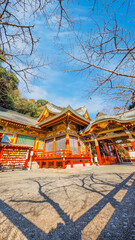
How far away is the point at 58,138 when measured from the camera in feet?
31.3

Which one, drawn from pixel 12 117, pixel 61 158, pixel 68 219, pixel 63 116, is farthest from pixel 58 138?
pixel 68 219

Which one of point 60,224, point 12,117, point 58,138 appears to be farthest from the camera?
point 12,117

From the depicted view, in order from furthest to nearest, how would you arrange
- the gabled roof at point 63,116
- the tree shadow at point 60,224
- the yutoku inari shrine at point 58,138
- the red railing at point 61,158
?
the gabled roof at point 63,116
the yutoku inari shrine at point 58,138
the red railing at point 61,158
the tree shadow at point 60,224

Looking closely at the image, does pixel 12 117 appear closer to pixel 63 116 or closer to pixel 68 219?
pixel 63 116

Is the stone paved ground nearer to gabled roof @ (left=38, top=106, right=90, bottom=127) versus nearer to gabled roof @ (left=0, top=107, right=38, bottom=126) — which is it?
gabled roof @ (left=38, top=106, right=90, bottom=127)

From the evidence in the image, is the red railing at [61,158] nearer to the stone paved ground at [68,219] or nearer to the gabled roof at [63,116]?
the gabled roof at [63,116]

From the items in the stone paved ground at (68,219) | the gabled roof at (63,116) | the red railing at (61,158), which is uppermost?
the gabled roof at (63,116)

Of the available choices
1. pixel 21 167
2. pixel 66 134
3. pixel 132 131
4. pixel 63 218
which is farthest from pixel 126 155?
pixel 63 218

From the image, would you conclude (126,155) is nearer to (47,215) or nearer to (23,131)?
(23,131)

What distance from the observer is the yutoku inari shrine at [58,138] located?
727 centimetres

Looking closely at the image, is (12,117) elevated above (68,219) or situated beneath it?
elevated above

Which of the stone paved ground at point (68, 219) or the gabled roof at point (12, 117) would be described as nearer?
the stone paved ground at point (68, 219)

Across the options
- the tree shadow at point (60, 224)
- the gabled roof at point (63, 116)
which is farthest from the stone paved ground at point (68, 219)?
the gabled roof at point (63, 116)

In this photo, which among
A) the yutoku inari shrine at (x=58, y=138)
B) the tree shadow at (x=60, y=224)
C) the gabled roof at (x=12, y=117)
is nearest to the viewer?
the tree shadow at (x=60, y=224)
